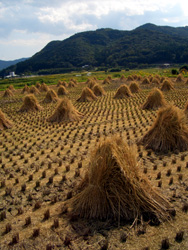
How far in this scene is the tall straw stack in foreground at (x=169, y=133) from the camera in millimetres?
5902

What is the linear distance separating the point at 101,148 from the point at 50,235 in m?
1.43

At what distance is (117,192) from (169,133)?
329 cm

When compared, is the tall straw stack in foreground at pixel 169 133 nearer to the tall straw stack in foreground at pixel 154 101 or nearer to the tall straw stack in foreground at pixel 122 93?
the tall straw stack in foreground at pixel 154 101

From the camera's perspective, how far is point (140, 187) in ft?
10.9

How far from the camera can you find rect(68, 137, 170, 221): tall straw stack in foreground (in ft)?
10.5

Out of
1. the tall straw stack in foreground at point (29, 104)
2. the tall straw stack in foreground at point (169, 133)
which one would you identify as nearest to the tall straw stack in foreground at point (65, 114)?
the tall straw stack in foreground at point (29, 104)

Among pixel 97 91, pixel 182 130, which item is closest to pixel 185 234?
pixel 182 130

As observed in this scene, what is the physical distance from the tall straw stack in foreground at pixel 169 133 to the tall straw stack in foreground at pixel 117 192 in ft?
8.93

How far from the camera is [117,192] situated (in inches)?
128

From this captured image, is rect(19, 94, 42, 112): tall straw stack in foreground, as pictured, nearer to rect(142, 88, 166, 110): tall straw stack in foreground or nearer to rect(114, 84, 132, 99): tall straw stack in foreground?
rect(114, 84, 132, 99): tall straw stack in foreground

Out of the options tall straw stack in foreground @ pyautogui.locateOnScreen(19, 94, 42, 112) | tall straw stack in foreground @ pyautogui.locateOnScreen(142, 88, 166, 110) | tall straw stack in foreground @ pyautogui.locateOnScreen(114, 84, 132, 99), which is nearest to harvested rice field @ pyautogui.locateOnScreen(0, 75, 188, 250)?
tall straw stack in foreground @ pyautogui.locateOnScreen(142, 88, 166, 110)

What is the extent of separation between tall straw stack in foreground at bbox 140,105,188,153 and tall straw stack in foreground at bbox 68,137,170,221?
2722mm

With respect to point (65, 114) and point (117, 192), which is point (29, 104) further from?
point (117, 192)

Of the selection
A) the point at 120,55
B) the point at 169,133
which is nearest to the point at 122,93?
the point at 169,133
